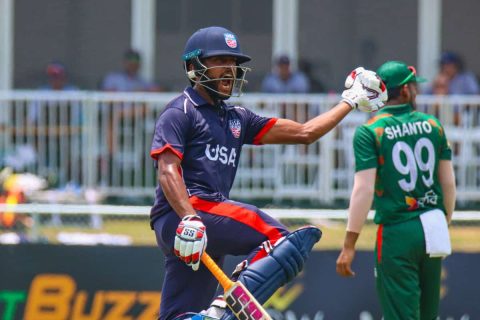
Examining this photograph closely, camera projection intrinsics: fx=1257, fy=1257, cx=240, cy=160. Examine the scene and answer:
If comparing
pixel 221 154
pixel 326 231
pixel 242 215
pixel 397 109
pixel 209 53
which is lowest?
pixel 326 231

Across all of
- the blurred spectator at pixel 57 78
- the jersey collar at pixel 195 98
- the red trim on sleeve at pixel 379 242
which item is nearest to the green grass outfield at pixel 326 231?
the red trim on sleeve at pixel 379 242

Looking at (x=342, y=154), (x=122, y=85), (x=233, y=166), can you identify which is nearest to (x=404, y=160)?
(x=233, y=166)

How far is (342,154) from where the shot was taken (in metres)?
13.9

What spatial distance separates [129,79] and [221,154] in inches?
343

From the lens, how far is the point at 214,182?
6.57 metres

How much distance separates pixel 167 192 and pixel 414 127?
5.86ft

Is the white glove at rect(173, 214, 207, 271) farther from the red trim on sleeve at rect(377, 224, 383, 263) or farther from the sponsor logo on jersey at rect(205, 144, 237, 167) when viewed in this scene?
the red trim on sleeve at rect(377, 224, 383, 263)

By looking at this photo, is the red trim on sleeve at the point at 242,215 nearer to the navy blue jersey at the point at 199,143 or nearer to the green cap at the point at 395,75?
the navy blue jersey at the point at 199,143

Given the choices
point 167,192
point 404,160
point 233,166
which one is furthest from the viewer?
point 404,160

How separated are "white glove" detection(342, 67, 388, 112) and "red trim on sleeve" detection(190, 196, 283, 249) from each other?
909 mm

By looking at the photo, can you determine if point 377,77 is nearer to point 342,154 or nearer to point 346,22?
point 342,154

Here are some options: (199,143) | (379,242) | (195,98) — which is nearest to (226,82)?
(195,98)

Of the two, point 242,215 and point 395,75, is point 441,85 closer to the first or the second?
point 395,75

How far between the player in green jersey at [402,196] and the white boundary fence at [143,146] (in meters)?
6.27
